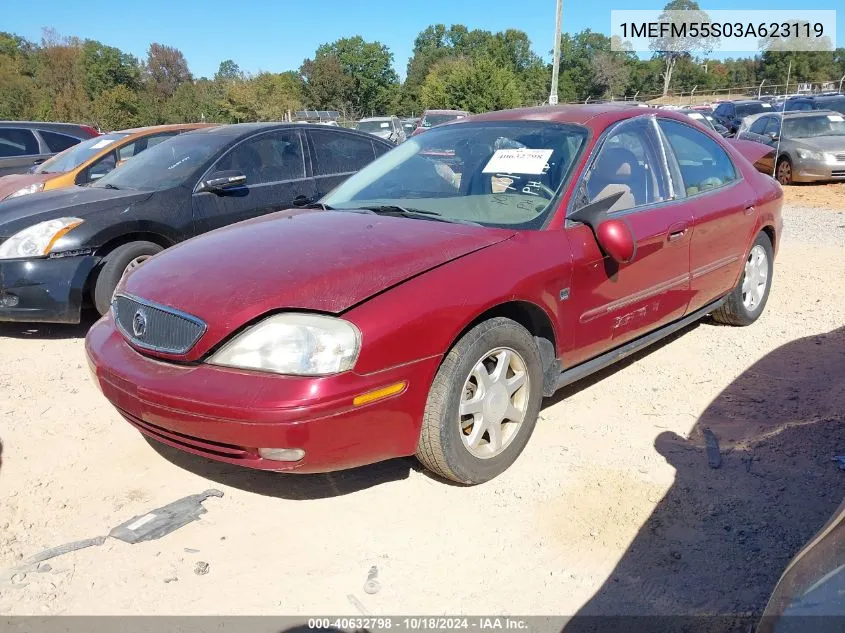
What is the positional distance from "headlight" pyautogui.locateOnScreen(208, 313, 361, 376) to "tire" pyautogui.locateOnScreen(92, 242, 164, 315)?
116 inches

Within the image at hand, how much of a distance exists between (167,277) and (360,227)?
901 mm

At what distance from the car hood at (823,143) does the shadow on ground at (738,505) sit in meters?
11.5

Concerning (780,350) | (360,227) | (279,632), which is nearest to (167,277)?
(360,227)

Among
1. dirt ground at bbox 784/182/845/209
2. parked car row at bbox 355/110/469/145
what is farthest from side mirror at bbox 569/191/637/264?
parked car row at bbox 355/110/469/145

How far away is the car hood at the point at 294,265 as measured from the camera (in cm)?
268

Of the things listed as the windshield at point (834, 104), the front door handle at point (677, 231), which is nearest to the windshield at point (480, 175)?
the front door handle at point (677, 231)

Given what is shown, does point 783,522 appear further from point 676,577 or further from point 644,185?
point 644,185

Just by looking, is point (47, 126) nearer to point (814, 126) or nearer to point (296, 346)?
point (296, 346)

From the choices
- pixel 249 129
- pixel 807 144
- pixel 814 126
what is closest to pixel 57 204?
pixel 249 129

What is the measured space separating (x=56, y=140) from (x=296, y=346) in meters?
10.4

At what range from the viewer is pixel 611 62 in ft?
236

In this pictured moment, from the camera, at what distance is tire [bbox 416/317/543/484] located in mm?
2846

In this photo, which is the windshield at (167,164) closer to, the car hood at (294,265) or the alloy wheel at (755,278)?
the car hood at (294,265)

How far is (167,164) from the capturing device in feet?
19.8
